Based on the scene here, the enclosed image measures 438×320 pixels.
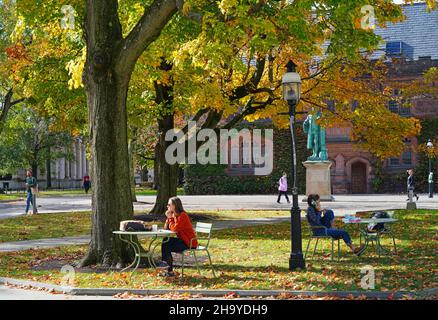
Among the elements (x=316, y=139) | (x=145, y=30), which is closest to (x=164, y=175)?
(x=145, y=30)

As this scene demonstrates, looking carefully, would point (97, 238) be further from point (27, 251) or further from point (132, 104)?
point (132, 104)

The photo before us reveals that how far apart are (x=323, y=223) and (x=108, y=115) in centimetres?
523

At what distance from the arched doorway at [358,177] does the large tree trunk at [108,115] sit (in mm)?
44226

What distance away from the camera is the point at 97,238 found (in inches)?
575

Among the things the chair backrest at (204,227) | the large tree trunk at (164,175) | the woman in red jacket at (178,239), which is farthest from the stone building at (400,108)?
the woman in red jacket at (178,239)

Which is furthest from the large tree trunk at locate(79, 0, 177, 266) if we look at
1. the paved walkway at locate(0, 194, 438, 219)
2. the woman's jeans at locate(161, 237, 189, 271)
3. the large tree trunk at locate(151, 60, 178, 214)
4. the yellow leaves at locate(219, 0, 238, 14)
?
the paved walkway at locate(0, 194, 438, 219)

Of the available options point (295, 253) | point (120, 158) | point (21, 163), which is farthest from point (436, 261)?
point (21, 163)

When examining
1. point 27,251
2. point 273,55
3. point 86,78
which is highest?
point 273,55

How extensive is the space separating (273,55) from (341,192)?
1204 inches

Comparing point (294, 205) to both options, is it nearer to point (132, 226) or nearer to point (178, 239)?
point (178, 239)

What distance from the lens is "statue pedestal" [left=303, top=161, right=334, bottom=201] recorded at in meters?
41.1

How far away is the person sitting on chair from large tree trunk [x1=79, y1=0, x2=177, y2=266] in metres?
3.91

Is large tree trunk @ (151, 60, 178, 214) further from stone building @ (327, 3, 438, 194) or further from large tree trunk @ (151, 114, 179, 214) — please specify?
stone building @ (327, 3, 438, 194)

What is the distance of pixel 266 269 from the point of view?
1385cm
